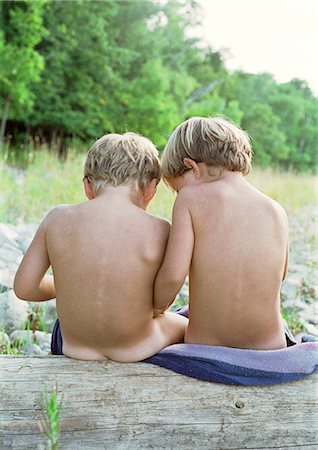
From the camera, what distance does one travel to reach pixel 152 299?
2297 millimetres

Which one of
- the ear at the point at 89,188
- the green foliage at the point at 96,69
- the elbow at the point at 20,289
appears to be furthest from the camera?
the green foliage at the point at 96,69

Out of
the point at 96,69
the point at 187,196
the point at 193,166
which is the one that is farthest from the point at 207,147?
the point at 96,69

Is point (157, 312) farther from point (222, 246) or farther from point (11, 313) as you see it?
point (11, 313)

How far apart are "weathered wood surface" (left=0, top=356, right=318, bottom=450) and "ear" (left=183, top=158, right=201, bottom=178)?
2.26 ft

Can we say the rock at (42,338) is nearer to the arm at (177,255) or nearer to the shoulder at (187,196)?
the arm at (177,255)

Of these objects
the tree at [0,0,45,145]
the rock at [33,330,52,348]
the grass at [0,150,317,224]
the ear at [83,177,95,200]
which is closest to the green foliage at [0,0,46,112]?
the tree at [0,0,45,145]

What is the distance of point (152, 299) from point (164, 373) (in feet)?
0.85

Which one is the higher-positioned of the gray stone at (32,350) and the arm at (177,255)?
the arm at (177,255)

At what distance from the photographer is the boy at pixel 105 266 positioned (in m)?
2.23

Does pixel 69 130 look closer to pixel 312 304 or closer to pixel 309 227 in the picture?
pixel 309 227

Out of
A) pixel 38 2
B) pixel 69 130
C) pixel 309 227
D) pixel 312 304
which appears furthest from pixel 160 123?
pixel 312 304

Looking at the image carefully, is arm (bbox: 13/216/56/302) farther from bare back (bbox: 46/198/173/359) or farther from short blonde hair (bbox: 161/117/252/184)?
short blonde hair (bbox: 161/117/252/184)

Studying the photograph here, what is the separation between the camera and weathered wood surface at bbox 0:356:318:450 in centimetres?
204

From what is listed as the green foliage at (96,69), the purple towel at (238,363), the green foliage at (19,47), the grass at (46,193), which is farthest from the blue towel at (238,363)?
the green foliage at (19,47)
